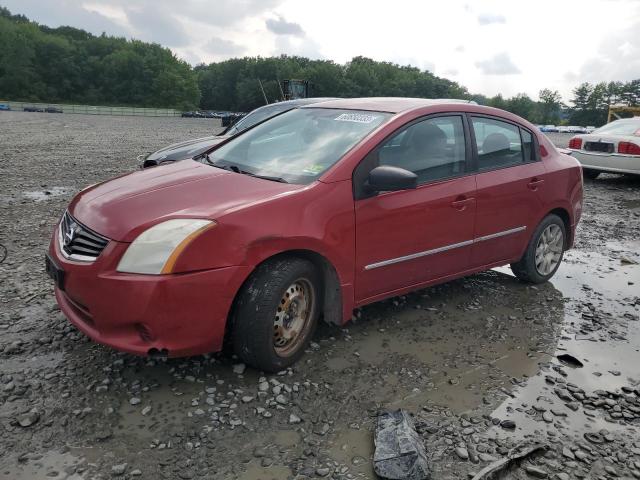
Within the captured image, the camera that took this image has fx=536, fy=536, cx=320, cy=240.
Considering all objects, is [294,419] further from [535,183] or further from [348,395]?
[535,183]

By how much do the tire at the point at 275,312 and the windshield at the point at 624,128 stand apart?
10299 millimetres

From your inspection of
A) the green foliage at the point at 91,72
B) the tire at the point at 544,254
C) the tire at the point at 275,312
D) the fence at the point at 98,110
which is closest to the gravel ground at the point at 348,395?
the tire at the point at 275,312

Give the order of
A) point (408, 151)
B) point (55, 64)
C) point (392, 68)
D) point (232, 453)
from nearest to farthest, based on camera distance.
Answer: point (232, 453), point (408, 151), point (55, 64), point (392, 68)

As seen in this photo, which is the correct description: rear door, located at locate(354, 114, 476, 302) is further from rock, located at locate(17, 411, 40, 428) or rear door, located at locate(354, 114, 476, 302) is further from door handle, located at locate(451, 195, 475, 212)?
rock, located at locate(17, 411, 40, 428)

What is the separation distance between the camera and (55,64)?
98625 millimetres

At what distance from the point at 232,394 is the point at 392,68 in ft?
433

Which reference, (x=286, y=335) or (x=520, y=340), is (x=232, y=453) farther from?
(x=520, y=340)

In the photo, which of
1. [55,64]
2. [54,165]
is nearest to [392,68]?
[55,64]

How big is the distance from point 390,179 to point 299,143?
836 millimetres

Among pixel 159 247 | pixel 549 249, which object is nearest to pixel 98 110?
pixel 549 249

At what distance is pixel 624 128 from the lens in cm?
1151

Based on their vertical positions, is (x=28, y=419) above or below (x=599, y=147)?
below

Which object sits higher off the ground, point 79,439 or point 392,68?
point 392,68

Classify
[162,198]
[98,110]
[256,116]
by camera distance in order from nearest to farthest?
[162,198] → [256,116] → [98,110]
